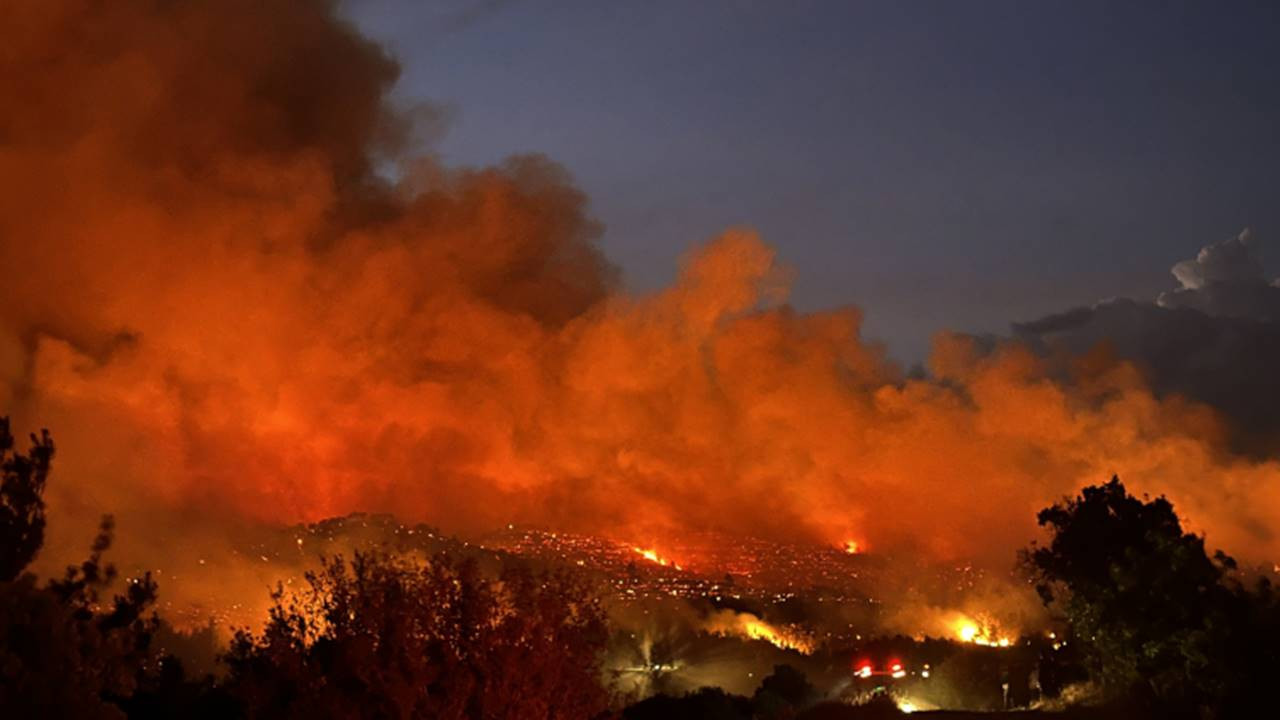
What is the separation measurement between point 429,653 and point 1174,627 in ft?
59.9

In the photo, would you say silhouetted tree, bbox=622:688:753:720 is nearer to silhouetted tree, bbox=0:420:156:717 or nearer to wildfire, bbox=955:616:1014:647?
silhouetted tree, bbox=0:420:156:717

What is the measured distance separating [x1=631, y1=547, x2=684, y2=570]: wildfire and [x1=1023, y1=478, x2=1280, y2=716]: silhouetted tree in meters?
17.4

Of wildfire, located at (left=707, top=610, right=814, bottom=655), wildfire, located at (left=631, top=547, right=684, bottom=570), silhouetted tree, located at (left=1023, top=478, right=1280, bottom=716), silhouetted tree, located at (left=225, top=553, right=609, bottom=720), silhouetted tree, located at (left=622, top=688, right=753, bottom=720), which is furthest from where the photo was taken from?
wildfire, located at (left=631, top=547, right=684, bottom=570)

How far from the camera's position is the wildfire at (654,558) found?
4556 centimetres

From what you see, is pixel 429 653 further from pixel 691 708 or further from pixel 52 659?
pixel 691 708

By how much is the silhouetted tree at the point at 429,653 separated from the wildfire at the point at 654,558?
101 feet

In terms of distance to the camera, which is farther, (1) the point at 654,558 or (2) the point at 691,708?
(1) the point at 654,558

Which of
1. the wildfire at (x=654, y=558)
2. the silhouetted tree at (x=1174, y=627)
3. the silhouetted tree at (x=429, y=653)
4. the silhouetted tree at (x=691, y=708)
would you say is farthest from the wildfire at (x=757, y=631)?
the silhouetted tree at (x=429, y=653)

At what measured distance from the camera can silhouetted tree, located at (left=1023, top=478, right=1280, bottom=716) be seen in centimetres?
2555

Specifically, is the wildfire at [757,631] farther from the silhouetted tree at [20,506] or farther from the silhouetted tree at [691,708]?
the silhouetted tree at [20,506]

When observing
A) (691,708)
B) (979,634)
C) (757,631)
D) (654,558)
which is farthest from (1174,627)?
(654,558)

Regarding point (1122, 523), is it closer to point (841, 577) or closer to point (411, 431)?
point (841, 577)

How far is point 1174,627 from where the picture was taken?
88.1 feet

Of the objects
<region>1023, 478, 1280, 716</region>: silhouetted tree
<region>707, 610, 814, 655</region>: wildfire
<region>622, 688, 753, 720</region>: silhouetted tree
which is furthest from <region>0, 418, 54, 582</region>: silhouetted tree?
<region>707, 610, 814, 655</region>: wildfire
